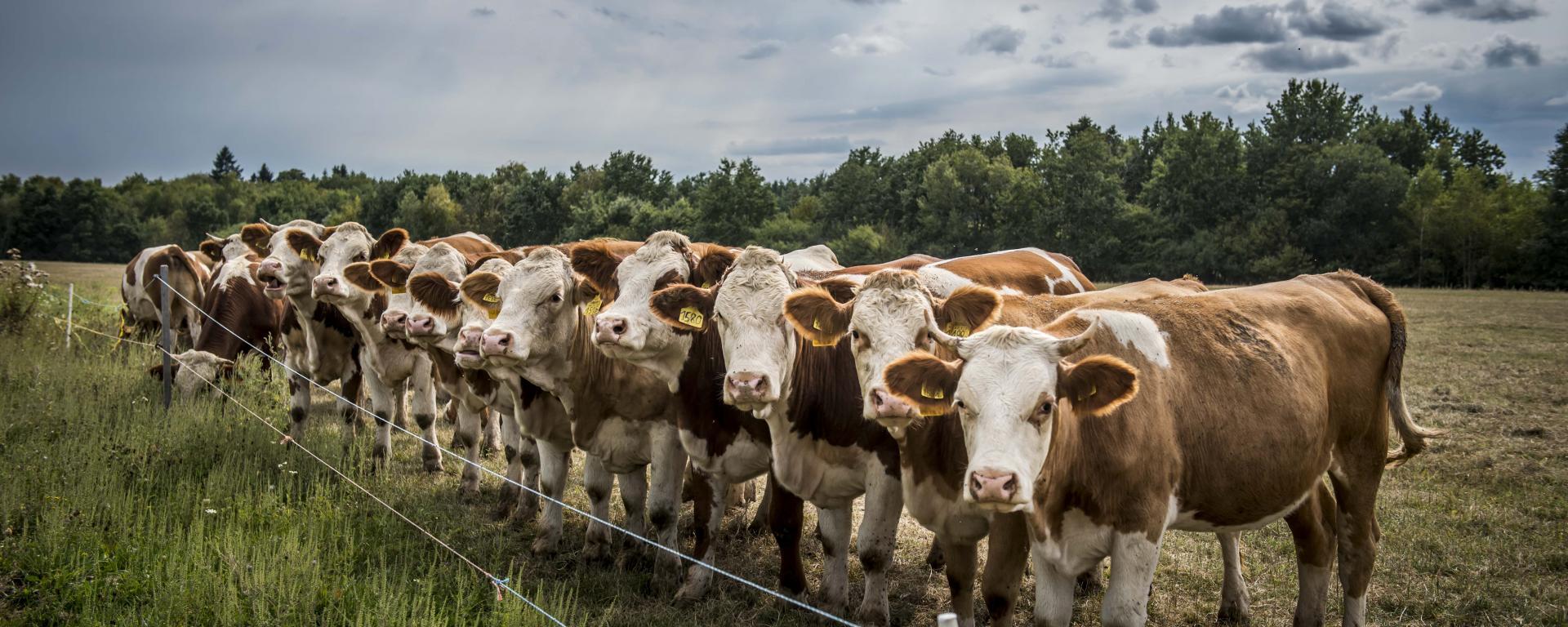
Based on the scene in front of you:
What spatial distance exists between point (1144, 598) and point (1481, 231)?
67.2 m

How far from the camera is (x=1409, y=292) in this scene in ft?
137

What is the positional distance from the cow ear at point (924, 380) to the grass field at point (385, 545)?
2.20 metres

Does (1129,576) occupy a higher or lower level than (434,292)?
lower

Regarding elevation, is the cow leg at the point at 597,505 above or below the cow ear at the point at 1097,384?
below

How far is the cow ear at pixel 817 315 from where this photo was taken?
17.5ft

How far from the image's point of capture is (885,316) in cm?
511

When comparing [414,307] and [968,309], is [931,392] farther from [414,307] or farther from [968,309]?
[414,307]

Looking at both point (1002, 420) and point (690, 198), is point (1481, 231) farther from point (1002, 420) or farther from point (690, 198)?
point (1002, 420)

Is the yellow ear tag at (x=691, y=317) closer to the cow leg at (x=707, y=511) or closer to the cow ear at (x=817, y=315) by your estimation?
the cow ear at (x=817, y=315)

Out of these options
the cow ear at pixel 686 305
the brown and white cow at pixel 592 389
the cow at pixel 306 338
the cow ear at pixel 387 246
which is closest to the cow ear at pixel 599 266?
the brown and white cow at pixel 592 389

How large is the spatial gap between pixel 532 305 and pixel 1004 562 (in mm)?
3900

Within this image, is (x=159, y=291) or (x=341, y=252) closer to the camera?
(x=341, y=252)

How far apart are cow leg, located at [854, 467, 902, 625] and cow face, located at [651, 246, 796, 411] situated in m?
0.83

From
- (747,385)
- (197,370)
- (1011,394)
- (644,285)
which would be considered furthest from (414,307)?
(1011,394)
